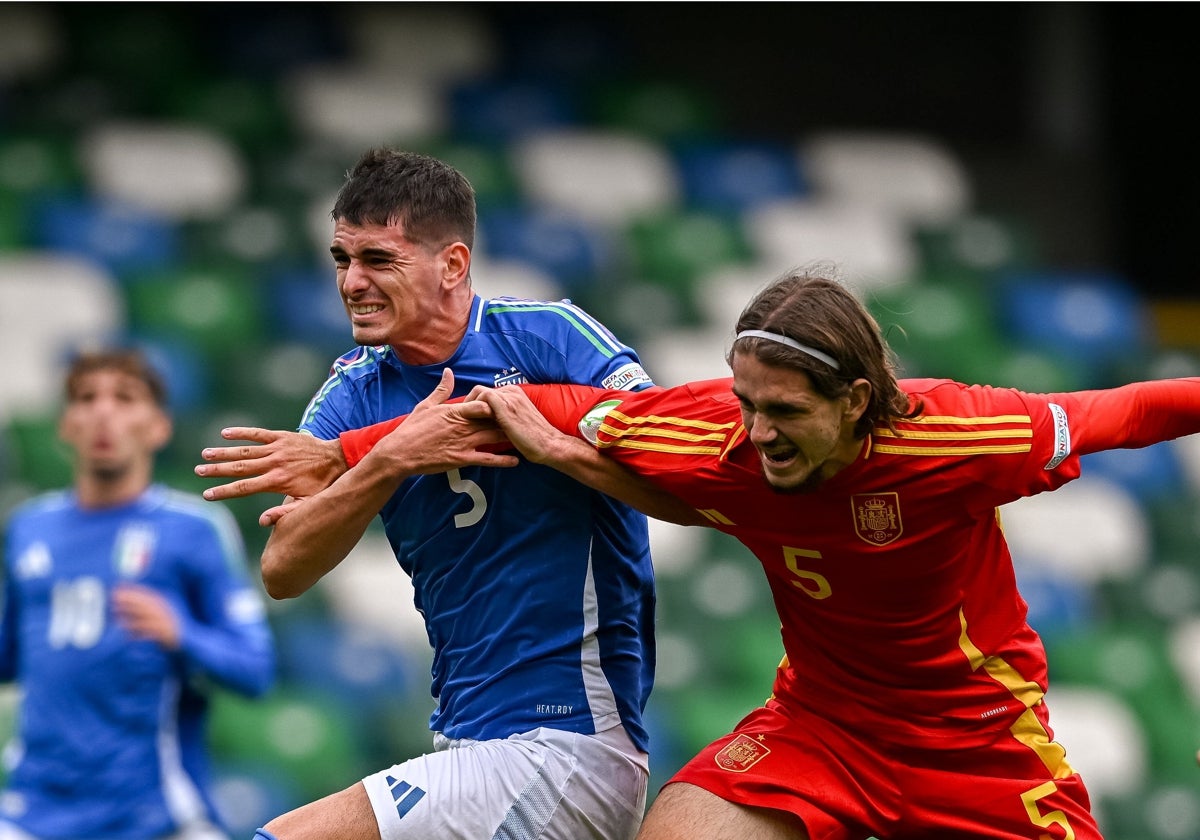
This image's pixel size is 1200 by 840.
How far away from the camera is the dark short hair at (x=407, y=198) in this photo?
12.6 ft

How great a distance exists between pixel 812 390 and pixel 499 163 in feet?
27.7

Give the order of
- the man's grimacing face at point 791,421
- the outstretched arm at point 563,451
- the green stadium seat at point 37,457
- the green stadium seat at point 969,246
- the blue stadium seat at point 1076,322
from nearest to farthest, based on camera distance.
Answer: the man's grimacing face at point 791,421 < the outstretched arm at point 563,451 < the green stadium seat at point 37,457 < the blue stadium seat at point 1076,322 < the green stadium seat at point 969,246

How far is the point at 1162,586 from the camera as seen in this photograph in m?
10.5

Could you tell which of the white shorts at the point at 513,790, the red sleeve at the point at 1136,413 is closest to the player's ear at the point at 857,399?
the red sleeve at the point at 1136,413

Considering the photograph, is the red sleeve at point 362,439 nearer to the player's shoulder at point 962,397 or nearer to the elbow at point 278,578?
the elbow at point 278,578

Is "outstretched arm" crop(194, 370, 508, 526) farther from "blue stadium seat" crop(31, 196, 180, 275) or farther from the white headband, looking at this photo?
"blue stadium seat" crop(31, 196, 180, 275)

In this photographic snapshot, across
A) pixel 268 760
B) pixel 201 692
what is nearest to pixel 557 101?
pixel 268 760

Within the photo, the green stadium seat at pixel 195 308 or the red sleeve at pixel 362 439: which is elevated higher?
the green stadium seat at pixel 195 308

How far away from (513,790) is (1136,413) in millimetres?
1534

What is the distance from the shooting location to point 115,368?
5574mm

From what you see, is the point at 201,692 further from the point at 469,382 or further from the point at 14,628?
the point at 469,382

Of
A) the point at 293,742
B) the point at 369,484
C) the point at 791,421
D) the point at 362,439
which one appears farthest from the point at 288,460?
the point at 293,742

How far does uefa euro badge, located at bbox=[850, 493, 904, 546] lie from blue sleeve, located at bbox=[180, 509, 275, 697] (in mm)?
2416

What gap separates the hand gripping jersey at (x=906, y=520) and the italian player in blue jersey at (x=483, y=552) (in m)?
0.19
